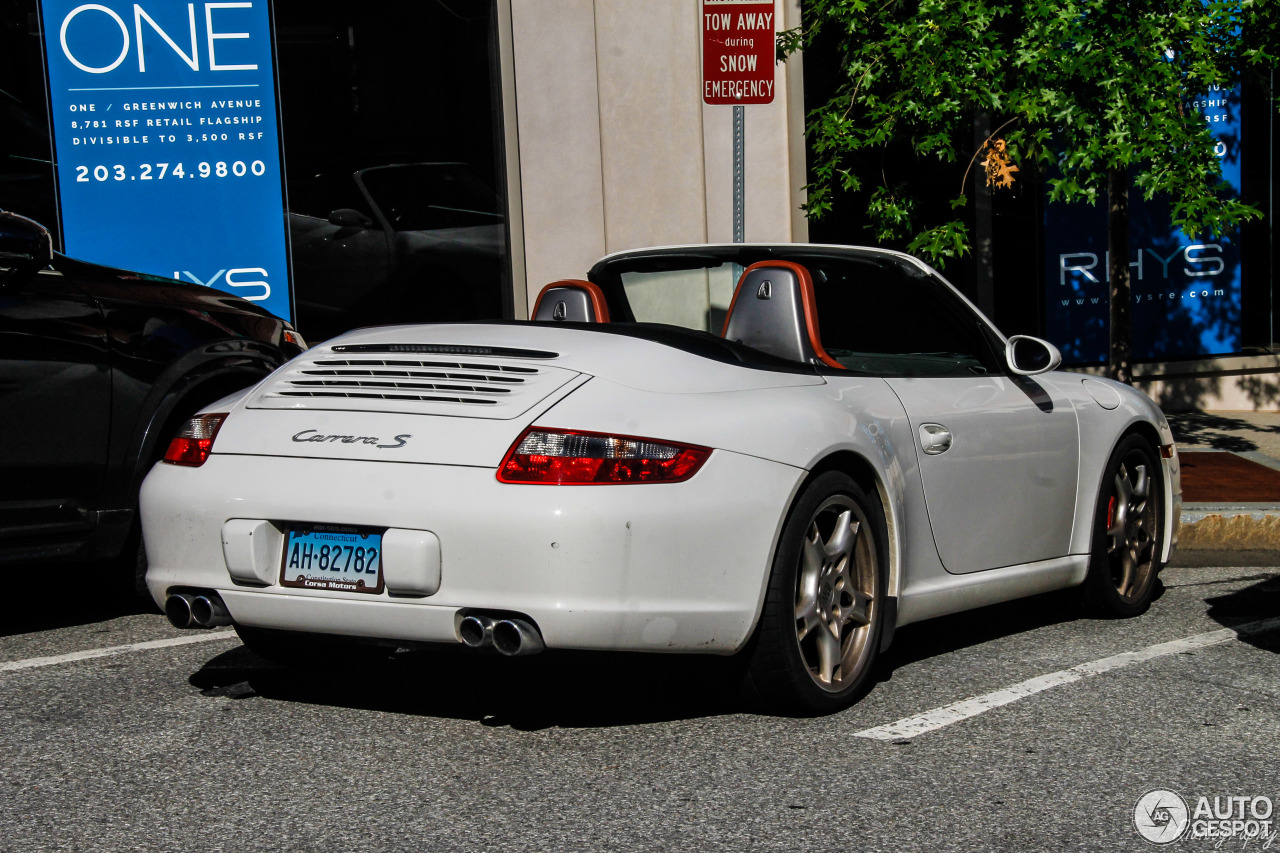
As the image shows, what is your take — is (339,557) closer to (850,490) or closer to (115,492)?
(850,490)

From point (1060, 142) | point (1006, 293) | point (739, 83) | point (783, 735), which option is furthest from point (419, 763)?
point (1006, 293)

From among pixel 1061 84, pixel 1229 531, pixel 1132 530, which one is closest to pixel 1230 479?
pixel 1229 531

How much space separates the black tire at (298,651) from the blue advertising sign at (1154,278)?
844 centimetres

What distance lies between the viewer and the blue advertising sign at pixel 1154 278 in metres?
12.4

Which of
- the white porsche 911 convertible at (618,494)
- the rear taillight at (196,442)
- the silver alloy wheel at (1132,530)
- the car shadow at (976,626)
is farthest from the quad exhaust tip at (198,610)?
the silver alloy wheel at (1132,530)

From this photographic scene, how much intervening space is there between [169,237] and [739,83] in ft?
16.2

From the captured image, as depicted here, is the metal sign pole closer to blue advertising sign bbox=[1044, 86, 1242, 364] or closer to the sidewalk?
the sidewalk

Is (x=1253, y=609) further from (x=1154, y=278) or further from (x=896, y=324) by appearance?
(x=1154, y=278)

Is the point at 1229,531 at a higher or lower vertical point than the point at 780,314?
lower

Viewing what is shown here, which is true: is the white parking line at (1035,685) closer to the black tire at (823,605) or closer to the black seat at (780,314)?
the black tire at (823,605)

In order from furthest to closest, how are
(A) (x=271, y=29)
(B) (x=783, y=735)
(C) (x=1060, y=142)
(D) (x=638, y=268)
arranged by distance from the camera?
(A) (x=271, y=29)
(C) (x=1060, y=142)
(D) (x=638, y=268)
(B) (x=783, y=735)

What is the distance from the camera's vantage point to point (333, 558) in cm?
415

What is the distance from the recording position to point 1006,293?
1237cm

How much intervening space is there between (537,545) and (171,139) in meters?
7.55
